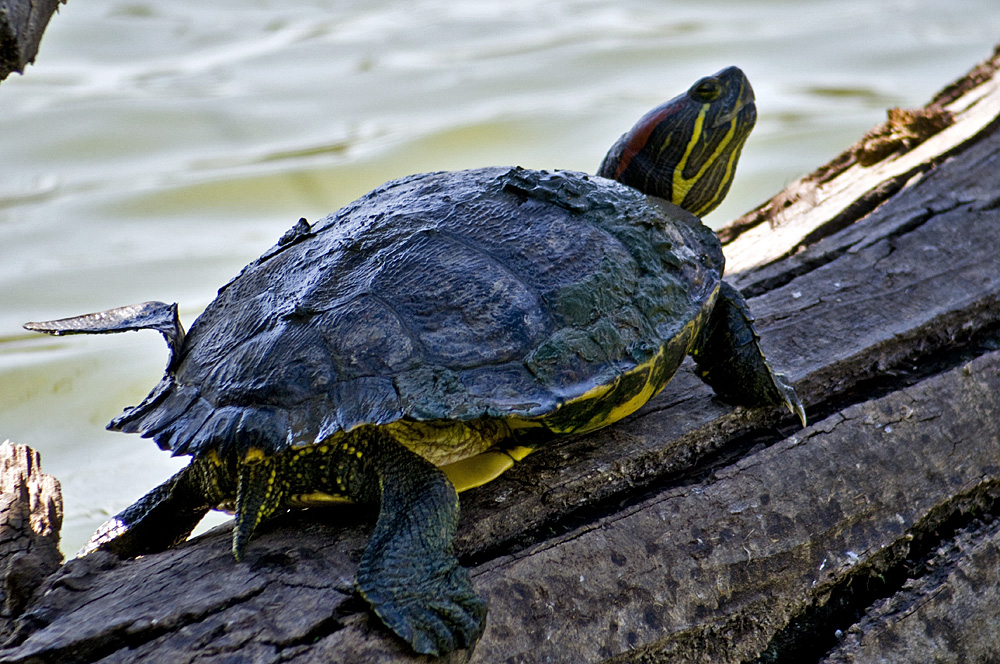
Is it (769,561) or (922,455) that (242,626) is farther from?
(922,455)

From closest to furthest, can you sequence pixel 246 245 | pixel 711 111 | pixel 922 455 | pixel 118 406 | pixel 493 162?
pixel 922 455, pixel 711 111, pixel 118 406, pixel 246 245, pixel 493 162

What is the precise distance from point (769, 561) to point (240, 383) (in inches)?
55.2

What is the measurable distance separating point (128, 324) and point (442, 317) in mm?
901

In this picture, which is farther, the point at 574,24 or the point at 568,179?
the point at 574,24

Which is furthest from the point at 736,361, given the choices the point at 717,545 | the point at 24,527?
the point at 24,527

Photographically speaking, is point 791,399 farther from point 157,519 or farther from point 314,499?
point 157,519

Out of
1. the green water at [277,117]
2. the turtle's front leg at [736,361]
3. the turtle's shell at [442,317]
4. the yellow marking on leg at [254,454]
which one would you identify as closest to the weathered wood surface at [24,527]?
the turtle's shell at [442,317]

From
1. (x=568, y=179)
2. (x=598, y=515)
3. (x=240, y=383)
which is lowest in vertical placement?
(x=598, y=515)

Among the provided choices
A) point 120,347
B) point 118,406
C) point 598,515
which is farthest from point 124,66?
point 598,515

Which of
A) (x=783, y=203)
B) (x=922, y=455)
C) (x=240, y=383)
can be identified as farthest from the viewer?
(x=783, y=203)

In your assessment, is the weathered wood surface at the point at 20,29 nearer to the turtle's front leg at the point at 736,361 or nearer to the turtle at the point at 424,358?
the turtle at the point at 424,358

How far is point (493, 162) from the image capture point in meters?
6.88

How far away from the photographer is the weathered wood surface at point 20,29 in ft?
5.73

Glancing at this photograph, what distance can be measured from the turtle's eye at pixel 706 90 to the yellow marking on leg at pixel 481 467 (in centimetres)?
142
